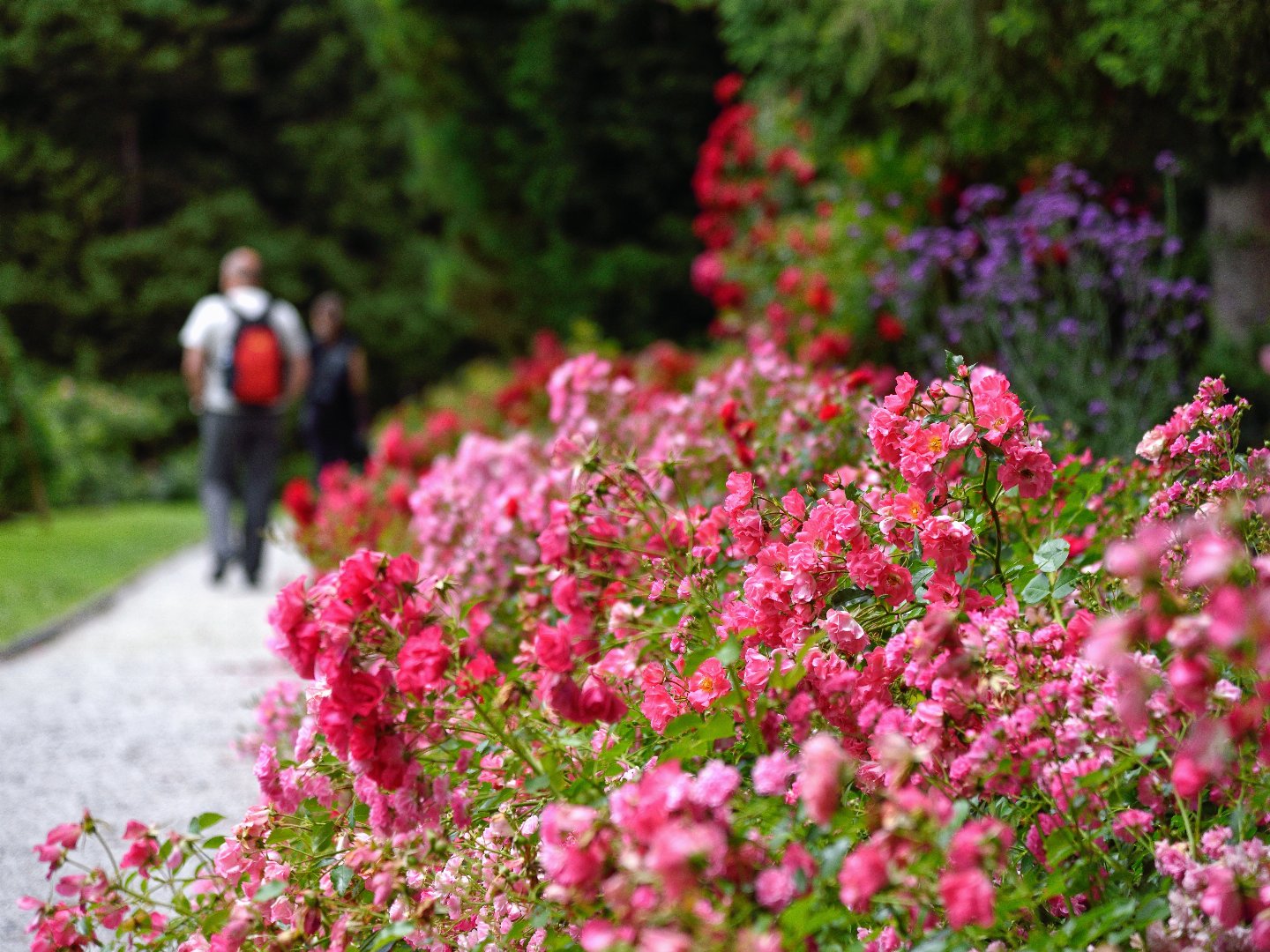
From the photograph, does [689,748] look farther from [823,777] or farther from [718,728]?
[823,777]

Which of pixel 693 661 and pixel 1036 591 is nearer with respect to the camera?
pixel 693 661

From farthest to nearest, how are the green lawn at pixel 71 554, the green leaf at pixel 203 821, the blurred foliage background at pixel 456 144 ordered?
the green lawn at pixel 71 554 < the blurred foliage background at pixel 456 144 < the green leaf at pixel 203 821

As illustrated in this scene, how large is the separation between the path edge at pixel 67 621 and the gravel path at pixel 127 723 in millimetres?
44

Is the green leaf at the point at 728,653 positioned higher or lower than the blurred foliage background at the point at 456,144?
lower

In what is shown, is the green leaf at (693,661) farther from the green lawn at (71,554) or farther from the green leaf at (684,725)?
the green lawn at (71,554)

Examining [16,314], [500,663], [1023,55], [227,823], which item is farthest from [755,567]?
[16,314]

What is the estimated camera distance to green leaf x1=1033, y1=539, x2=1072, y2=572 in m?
1.52

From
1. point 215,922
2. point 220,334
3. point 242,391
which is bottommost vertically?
point 215,922

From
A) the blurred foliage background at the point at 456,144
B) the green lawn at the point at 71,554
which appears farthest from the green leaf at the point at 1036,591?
the green lawn at the point at 71,554

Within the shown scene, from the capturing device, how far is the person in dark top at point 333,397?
8.27m

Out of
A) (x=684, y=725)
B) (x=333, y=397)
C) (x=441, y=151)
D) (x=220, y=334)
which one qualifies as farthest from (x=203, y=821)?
(x=441, y=151)

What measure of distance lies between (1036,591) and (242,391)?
5.73 m

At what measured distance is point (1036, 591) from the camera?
1526mm

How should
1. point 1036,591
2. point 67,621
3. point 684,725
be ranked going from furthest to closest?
point 67,621, point 1036,591, point 684,725
